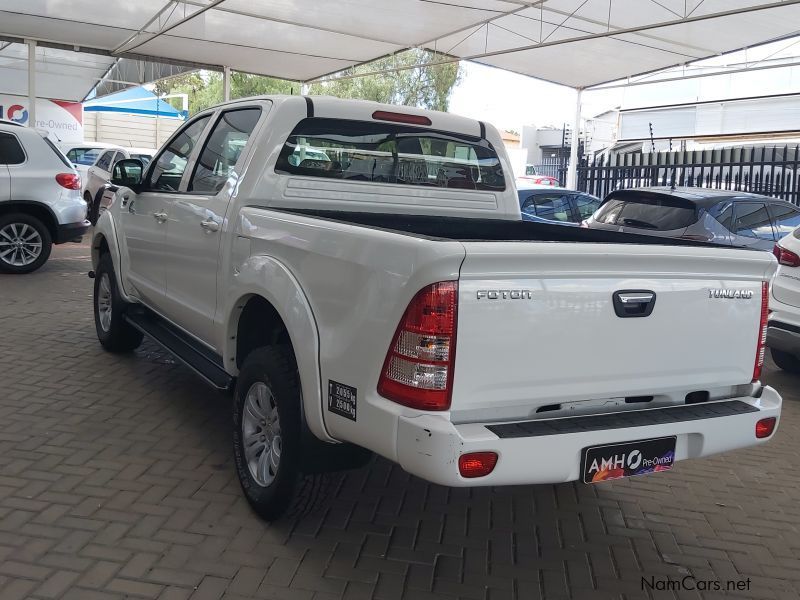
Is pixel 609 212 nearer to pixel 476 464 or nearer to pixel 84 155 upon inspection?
A: pixel 476 464

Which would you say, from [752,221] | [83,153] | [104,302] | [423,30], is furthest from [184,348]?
[83,153]

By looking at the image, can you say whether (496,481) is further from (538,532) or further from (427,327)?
(538,532)

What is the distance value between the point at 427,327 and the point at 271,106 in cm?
214

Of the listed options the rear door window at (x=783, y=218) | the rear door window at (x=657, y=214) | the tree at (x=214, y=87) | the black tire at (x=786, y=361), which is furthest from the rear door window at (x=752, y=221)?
the tree at (x=214, y=87)

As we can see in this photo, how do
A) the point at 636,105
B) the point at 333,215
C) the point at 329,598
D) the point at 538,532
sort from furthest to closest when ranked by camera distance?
1. the point at 636,105
2. the point at 333,215
3. the point at 538,532
4. the point at 329,598

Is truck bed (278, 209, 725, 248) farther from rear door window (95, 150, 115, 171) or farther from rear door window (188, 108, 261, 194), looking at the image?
rear door window (95, 150, 115, 171)

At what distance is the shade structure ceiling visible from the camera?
13.5 metres

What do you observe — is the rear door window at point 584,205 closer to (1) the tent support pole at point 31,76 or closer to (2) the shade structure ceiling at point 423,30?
(2) the shade structure ceiling at point 423,30

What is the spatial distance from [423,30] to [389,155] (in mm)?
11533

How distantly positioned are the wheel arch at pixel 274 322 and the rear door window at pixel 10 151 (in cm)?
747

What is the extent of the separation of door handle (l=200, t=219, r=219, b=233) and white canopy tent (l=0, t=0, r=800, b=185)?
9576mm

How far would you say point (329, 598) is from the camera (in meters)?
3.18

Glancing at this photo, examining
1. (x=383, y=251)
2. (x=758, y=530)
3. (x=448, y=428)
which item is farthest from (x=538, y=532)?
(x=383, y=251)

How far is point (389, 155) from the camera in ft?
15.4
